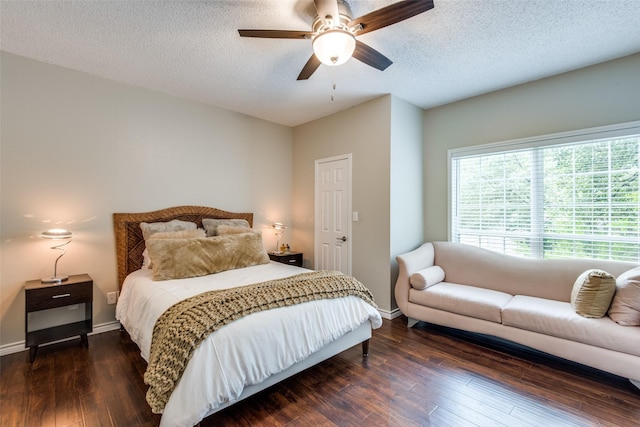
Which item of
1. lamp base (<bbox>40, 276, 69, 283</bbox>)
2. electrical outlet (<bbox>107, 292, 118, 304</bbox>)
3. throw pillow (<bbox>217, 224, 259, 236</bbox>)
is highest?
throw pillow (<bbox>217, 224, 259, 236</bbox>)

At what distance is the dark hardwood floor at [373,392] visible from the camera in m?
1.82

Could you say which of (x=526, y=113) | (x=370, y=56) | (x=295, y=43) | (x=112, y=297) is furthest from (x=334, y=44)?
(x=112, y=297)

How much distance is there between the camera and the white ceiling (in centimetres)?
204

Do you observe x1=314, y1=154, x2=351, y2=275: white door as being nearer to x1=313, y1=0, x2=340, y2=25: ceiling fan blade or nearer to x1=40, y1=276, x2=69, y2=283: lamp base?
x1=313, y1=0, x2=340, y2=25: ceiling fan blade

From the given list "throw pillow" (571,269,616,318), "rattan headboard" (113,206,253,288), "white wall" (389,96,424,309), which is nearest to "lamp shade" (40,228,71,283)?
"rattan headboard" (113,206,253,288)

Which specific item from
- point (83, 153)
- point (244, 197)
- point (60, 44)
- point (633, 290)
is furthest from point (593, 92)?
point (83, 153)

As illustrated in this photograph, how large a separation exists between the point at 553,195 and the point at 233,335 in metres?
3.39

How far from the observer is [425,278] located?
3.15 meters

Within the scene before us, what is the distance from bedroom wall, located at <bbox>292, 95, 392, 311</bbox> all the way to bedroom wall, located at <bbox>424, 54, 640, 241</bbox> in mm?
857

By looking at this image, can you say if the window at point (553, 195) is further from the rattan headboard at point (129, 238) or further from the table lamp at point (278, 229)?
the rattan headboard at point (129, 238)

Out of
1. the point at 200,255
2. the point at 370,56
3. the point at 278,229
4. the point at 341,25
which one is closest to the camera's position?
the point at 341,25

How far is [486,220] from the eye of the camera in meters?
3.54

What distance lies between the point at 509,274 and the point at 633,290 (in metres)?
0.99

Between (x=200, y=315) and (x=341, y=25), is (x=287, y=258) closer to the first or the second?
(x=200, y=315)
